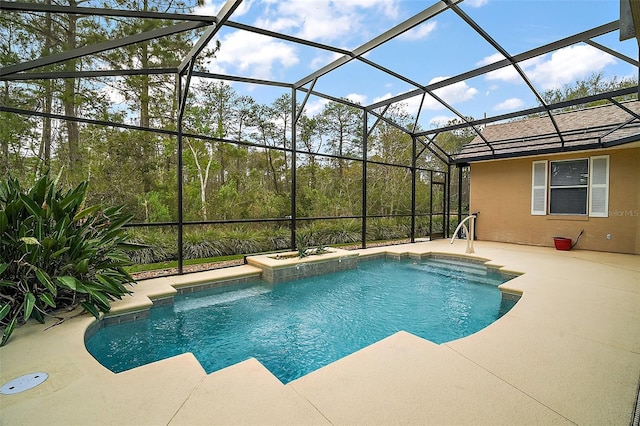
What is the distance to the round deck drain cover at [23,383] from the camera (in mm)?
2080

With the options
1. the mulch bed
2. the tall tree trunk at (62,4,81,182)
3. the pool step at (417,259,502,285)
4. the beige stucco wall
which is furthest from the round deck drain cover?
the beige stucco wall

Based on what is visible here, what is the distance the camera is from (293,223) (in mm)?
7035

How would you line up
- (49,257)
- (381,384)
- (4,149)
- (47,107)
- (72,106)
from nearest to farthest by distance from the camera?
(381,384)
(49,257)
(4,149)
(47,107)
(72,106)

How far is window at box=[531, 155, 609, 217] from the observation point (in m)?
7.96

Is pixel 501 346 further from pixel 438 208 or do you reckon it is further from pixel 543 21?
pixel 438 208

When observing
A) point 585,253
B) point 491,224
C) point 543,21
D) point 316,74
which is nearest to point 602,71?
point 491,224

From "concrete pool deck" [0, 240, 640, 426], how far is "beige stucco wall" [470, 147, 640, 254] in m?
6.18

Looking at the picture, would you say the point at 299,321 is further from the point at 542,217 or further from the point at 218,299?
the point at 542,217

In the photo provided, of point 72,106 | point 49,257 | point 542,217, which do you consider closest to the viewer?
point 49,257

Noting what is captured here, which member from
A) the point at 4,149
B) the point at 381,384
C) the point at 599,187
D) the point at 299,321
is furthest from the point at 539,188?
the point at 4,149

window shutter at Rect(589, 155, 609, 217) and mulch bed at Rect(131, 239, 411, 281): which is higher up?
window shutter at Rect(589, 155, 609, 217)

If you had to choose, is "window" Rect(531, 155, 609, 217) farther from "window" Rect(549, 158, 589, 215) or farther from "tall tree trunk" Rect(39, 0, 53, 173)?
"tall tree trunk" Rect(39, 0, 53, 173)

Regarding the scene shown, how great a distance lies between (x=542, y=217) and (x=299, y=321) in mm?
8531

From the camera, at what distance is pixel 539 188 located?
905 centimetres
